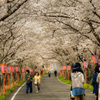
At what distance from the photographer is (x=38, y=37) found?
34.2 metres

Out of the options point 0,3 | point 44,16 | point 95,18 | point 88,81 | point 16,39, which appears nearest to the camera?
point 0,3

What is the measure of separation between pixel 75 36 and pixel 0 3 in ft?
40.1

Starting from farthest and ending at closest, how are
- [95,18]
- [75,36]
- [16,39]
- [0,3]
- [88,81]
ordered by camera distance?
1. [88,81]
2. [16,39]
3. [75,36]
4. [95,18]
5. [0,3]

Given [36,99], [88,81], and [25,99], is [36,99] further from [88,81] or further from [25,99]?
[88,81]

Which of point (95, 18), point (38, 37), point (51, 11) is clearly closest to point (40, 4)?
point (51, 11)

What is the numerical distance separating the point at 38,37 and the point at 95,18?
60.6 feet

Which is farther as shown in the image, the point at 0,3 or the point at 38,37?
the point at 38,37

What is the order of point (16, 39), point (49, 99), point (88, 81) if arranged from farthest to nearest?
point (88, 81), point (16, 39), point (49, 99)

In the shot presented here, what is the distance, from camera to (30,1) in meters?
15.5

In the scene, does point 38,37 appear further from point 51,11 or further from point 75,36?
point 51,11

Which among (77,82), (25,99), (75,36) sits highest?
(75,36)

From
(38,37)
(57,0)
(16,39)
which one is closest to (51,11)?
(57,0)

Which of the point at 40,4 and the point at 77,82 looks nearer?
the point at 77,82

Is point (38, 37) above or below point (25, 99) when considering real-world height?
above
